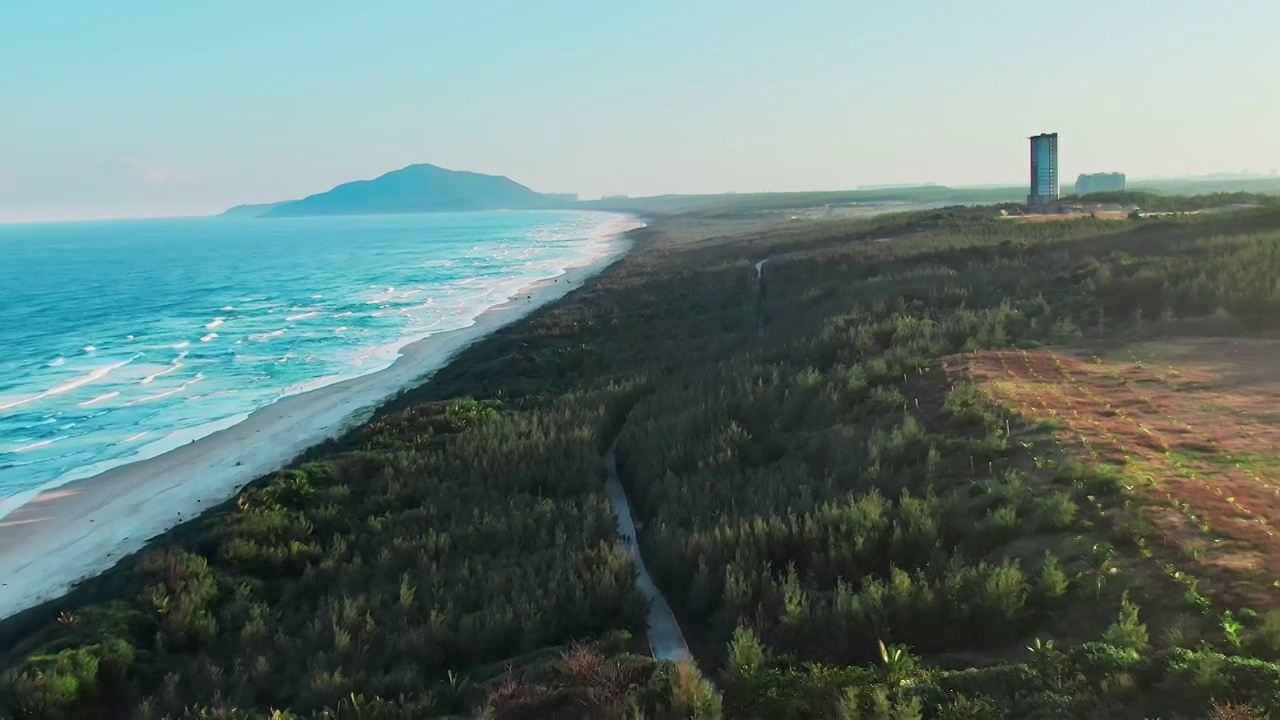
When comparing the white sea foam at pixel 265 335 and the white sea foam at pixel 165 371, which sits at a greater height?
the white sea foam at pixel 265 335

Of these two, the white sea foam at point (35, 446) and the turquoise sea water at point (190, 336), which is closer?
the white sea foam at point (35, 446)

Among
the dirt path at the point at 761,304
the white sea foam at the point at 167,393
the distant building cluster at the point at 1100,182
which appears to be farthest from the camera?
the distant building cluster at the point at 1100,182

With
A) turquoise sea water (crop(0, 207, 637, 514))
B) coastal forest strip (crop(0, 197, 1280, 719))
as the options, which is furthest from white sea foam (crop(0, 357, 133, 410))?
coastal forest strip (crop(0, 197, 1280, 719))

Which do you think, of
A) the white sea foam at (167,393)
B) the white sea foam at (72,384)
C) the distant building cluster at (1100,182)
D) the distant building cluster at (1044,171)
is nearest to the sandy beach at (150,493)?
the white sea foam at (167,393)

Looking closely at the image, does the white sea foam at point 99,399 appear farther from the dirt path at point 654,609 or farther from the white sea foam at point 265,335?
the dirt path at point 654,609

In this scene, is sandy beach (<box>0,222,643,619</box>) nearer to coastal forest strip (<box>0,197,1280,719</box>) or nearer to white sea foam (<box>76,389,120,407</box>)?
coastal forest strip (<box>0,197,1280,719</box>)

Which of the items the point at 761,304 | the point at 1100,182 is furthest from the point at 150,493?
the point at 1100,182

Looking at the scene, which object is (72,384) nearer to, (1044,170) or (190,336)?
(190,336)
